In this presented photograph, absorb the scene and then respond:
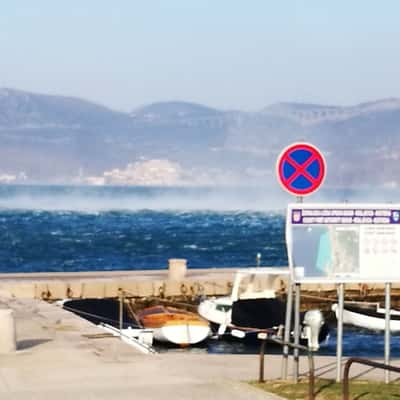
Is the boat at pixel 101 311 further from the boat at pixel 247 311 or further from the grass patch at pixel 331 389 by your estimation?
the grass patch at pixel 331 389

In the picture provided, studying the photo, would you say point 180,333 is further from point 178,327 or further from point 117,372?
point 117,372

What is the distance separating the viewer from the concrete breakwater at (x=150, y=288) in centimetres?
3853

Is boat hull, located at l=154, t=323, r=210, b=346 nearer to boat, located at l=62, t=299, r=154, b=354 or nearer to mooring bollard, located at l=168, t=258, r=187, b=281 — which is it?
boat, located at l=62, t=299, r=154, b=354

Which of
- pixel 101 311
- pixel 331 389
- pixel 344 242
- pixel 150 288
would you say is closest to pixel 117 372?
pixel 331 389

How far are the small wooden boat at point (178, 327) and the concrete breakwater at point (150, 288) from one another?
17.0 ft

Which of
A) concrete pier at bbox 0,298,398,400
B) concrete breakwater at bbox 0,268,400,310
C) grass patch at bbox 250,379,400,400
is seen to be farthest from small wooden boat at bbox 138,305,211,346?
grass patch at bbox 250,379,400,400

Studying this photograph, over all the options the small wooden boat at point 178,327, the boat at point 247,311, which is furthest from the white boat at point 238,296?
the small wooden boat at point 178,327

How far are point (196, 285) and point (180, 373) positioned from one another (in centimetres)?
2347

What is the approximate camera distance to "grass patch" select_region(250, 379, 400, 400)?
1530cm

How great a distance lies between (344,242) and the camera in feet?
53.6

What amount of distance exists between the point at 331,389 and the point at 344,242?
1.85 m

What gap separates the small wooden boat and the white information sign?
1589 centimetres

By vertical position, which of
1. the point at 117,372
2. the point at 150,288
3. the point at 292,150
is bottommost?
the point at 150,288

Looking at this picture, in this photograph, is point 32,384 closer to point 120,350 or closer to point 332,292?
point 120,350
